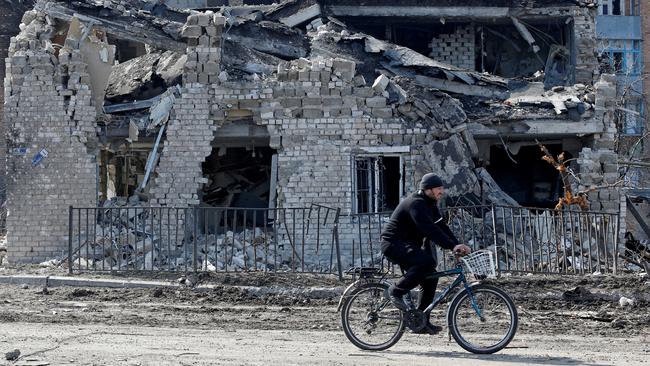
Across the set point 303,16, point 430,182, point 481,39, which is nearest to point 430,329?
point 430,182

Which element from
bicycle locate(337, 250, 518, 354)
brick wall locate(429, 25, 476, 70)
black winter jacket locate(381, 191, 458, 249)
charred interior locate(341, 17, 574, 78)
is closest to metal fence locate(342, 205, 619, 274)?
bicycle locate(337, 250, 518, 354)

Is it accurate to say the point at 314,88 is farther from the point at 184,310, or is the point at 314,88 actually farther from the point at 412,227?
the point at 412,227

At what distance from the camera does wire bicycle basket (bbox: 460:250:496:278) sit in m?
10.4

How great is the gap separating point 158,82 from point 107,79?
1094 mm

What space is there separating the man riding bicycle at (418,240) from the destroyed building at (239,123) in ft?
26.1

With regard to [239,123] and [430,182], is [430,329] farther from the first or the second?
[239,123]

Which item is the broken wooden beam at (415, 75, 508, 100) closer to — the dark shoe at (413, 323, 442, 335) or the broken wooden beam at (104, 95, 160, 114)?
the broken wooden beam at (104, 95, 160, 114)

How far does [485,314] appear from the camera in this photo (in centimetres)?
1045

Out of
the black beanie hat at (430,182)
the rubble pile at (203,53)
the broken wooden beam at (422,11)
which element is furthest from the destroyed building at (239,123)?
the black beanie hat at (430,182)

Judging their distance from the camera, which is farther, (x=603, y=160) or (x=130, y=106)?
(x=603, y=160)

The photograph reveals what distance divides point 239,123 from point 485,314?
1072 cm

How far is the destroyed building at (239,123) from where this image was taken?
20.0 meters

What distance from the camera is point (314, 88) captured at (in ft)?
65.8

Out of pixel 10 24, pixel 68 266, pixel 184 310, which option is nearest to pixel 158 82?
pixel 68 266
